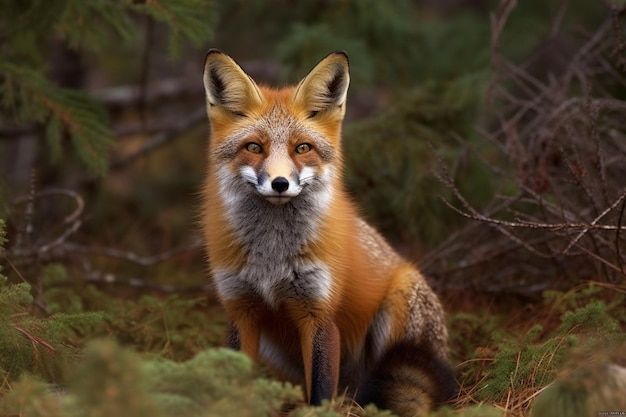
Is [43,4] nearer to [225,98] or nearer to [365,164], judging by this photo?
[225,98]

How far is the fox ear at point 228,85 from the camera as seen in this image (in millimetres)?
3879

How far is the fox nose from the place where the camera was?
3.51 m

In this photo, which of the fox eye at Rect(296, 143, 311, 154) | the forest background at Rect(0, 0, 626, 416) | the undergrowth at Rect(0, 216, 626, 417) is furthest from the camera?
the fox eye at Rect(296, 143, 311, 154)

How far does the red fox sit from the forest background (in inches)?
10.8

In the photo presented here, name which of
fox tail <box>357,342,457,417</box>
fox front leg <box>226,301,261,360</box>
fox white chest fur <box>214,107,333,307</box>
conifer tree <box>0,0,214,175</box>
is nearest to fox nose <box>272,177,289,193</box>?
fox white chest fur <box>214,107,333,307</box>

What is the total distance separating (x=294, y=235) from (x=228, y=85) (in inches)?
33.9

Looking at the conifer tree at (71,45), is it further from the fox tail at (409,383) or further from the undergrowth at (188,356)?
the fox tail at (409,383)

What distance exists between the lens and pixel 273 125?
150 inches

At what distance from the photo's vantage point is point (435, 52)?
28.6 ft

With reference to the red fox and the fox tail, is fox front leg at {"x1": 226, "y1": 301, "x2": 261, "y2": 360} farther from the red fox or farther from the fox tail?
the fox tail

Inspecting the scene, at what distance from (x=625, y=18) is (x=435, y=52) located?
2672 millimetres

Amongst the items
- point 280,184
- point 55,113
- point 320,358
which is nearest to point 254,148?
point 280,184

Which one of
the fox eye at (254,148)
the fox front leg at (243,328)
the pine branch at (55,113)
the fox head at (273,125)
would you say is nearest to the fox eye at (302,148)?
the fox head at (273,125)

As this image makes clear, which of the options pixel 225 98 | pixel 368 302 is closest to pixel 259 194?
pixel 225 98
